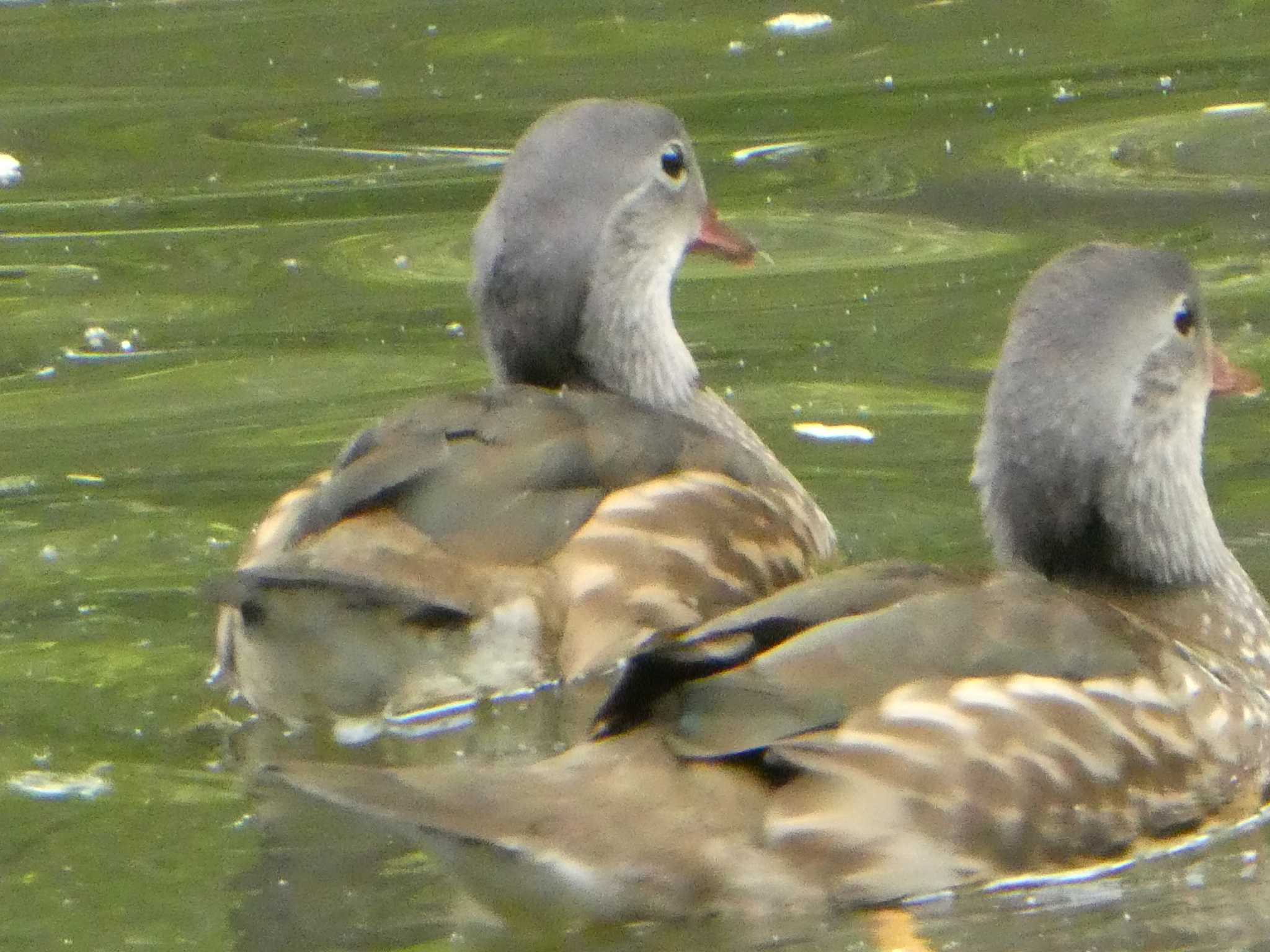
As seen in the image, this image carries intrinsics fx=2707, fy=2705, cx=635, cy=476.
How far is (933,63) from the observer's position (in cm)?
1134

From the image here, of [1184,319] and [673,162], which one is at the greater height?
[673,162]

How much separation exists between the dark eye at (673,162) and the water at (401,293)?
84 cm

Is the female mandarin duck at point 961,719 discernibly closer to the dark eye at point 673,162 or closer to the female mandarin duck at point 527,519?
the female mandarin duck at point 527,519

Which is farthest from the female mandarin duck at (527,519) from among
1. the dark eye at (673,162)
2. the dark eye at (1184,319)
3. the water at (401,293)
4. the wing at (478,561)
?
the dark eye at (1184,319)

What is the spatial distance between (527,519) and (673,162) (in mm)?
1650

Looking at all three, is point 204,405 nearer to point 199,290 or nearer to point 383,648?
point 199,290

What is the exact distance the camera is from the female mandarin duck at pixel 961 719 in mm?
4535

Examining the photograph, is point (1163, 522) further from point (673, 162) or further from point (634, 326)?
point (673, 162)

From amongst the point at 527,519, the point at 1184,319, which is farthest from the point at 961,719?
the point at 527,519

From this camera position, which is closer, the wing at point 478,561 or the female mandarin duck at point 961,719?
the female mandarin duck at point 961,719

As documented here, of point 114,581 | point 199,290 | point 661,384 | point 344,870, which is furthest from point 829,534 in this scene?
point 199,290

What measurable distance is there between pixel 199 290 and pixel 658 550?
3480 mm

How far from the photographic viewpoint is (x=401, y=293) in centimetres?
896

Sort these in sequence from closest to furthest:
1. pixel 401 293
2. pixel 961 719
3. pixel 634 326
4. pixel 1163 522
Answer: pixel 961 719 < pixel 1163 522 < pixel 634 326 < pixel 401 293
